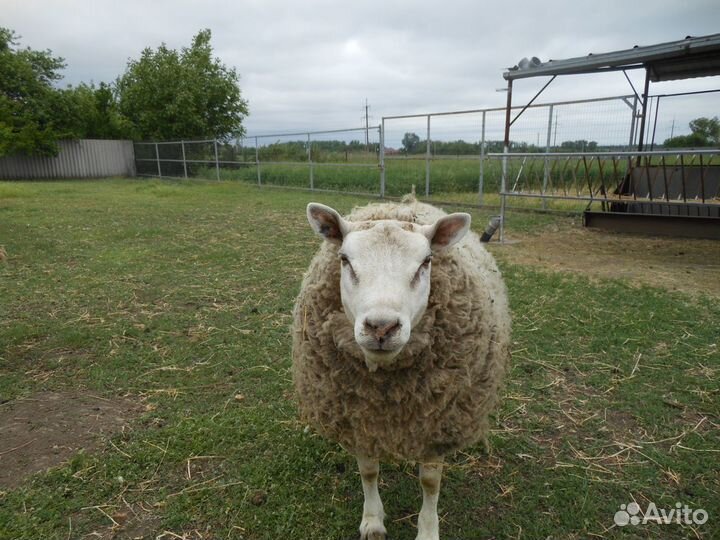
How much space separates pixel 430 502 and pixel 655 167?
8.19m

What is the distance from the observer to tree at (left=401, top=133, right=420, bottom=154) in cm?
1308

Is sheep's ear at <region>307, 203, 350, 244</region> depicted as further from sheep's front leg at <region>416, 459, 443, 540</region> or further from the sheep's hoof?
the sheep's hoof

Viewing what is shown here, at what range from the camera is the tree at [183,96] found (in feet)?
80.1

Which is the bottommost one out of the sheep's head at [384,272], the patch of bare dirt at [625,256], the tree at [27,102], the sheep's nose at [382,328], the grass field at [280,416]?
the grass field at [280,416]

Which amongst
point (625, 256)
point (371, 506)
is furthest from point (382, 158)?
point (371, 506)

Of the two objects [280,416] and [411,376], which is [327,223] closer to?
[411,376]

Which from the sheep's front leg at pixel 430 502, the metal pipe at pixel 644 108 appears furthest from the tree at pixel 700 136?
the sheep's front leg at pixel 430 502

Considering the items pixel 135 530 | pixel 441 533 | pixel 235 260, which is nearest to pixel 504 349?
pixel 441 533

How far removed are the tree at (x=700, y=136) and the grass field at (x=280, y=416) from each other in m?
5.13

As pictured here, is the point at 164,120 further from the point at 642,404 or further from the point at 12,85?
the point at 642,404

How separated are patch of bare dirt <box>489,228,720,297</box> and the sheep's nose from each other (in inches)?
200

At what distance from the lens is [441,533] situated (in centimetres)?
223

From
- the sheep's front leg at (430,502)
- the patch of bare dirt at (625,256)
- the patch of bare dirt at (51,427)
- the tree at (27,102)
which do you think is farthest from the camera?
the tree at (27,102)

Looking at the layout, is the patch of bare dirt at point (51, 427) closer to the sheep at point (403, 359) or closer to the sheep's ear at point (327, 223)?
the sheep at point (403, 359)
